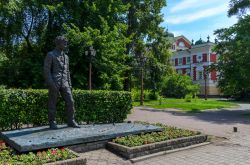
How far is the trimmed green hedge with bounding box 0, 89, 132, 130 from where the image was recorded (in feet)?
32.8

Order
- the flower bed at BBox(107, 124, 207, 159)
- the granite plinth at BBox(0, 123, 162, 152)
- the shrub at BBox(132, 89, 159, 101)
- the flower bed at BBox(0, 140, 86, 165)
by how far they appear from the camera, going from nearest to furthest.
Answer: the flower bed at BBox(0, 140, 86, 165) < the granite plinth at BBox(0, 123, 162, 152) < the flower bed at BBox(107, 124, 207, 159) < the shrub at BBox(132, 89, 159, 101)

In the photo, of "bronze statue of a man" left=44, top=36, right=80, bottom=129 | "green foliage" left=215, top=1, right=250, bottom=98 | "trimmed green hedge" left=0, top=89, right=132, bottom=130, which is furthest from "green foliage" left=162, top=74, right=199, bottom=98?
"bronze statue of a man" left=44, top=36, right=80, bottom=129

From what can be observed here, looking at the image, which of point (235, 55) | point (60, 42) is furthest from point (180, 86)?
point (60, 42)

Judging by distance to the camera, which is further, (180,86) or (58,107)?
(180,86)

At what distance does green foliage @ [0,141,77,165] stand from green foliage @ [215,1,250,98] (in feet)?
56.9

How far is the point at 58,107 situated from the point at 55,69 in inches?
95.8

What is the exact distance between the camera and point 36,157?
6332mm

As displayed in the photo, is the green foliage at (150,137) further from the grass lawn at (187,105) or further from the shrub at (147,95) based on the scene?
the shrub at (147,95)

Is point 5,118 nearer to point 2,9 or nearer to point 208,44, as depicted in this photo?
point 2,9

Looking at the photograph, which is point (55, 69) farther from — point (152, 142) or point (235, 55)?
point (235, 55)

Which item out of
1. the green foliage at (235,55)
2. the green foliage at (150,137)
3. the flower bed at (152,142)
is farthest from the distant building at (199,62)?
the flower bed at (152,142)

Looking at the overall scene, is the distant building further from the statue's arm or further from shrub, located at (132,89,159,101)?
the statue's arm

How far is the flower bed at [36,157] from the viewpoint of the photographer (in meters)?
6.08

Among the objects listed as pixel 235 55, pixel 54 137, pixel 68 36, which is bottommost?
pixel 54 137
